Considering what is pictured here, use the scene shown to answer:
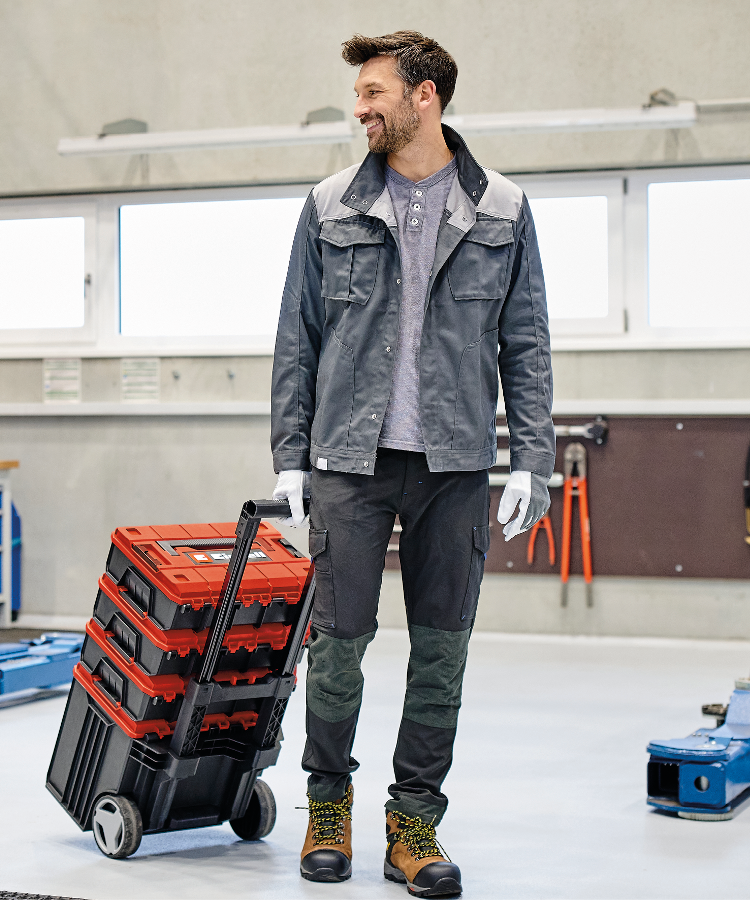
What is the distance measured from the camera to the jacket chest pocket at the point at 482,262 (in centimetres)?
206

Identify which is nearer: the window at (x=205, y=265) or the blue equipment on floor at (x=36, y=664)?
the blue equipment on floor at (x=36, y=664)

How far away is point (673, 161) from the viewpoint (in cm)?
512

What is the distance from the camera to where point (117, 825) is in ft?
7.28

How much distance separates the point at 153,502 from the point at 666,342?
264 centimetres

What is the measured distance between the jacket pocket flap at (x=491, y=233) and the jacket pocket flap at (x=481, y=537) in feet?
1.72

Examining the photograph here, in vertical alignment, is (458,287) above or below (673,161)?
below

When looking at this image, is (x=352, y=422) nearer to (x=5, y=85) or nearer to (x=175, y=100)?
(x=175, y=100)

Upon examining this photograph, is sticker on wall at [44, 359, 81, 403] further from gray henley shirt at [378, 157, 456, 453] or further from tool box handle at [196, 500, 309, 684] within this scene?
gray henley shirt at [378, 157, 456, 453]

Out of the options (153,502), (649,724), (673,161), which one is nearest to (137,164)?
(153,502)

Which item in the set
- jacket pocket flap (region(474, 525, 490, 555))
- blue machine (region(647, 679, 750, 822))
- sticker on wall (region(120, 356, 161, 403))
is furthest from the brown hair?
sticker on wall (region(120, 356, 161, 403))

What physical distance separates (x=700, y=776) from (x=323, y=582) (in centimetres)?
115

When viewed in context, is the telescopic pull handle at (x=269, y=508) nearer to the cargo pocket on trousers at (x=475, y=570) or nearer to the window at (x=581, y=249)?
the cargo pocket on trousers at (x=475, y=570)

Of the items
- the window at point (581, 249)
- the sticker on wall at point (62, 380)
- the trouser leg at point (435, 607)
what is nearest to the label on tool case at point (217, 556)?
the trouser leg at point (435, 607)

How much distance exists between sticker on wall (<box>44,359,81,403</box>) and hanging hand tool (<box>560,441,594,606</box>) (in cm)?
253
